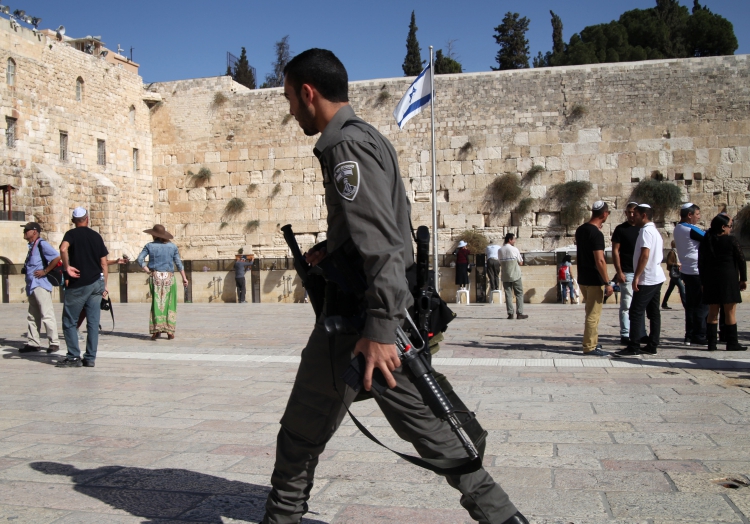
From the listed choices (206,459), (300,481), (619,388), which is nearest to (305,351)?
(300,481)

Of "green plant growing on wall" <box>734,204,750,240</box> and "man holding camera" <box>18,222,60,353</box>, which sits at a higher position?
"green plant growing on wall" <box>734,204,750,240</box>

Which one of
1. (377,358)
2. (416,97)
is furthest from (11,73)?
(377,358)

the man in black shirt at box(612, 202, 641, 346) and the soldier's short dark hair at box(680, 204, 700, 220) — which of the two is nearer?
the man in black shirt at box(612, 202, 641, 346)

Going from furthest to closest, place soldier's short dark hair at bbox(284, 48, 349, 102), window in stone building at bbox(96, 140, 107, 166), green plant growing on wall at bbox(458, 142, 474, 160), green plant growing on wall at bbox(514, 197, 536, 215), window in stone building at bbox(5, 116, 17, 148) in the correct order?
1. window in stone building at bbox(96, 140, 107, 166)
2. green plant growing on wall at bbox(458, 142, 474, 160)
3. green plant growing on wall at bbox(514, 197, 536, 215)
4. window in stone building at bbox(5, 116, 17, 148)
5. soldier's short dark hair at bbox(284, 48, 349, 102)

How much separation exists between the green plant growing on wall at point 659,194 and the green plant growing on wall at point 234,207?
1246 cm

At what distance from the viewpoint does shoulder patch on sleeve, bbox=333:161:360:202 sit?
207cm

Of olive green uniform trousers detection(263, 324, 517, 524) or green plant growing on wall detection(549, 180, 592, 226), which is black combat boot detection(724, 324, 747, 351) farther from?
green plant growing on wall detection(549, 180, 592, 226)

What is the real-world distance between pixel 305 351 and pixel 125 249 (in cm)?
2227

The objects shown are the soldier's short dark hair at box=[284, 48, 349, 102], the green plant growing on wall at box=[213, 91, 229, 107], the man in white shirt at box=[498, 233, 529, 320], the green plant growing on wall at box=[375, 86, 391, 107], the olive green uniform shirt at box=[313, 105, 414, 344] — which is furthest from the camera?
the green plant growing on wall at box=[213, 91, 229, 107]

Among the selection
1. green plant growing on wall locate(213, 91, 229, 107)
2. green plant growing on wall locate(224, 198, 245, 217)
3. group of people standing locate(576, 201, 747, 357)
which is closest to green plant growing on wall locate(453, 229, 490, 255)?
green plant growing on wall locate(224, 198, 245, 217)

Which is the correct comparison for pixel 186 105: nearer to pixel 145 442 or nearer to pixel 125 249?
pixel 125 249

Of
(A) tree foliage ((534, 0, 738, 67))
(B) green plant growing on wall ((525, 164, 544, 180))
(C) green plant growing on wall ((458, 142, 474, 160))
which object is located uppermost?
(A) tree foliage ((534, 0, 738, 67))

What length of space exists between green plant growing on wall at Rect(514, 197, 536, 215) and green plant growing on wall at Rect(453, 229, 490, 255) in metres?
1.33

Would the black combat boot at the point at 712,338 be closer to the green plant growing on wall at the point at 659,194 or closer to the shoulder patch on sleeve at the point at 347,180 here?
the shoulder patch on sleeve at the point at 347,180
